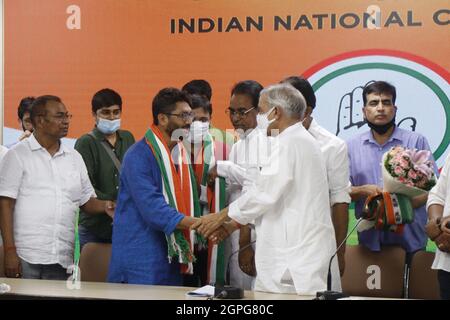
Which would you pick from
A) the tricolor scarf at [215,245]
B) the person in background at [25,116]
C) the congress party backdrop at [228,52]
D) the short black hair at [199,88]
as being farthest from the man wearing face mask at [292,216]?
the person in background at [25,116]

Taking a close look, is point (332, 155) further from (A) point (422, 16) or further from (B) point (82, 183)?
(B) point (82, 183)

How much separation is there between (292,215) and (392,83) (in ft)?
4.94

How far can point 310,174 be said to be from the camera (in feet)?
14.9

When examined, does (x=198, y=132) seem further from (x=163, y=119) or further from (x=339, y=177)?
(x=339, y=177)

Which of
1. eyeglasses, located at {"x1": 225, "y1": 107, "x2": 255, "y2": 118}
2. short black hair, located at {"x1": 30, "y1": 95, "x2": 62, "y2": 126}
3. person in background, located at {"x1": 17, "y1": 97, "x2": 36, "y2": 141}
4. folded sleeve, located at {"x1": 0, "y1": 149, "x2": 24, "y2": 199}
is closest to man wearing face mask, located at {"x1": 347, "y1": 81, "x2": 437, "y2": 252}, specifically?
eyeglasses, located at {"x1": 225, "y1": 107, "x2": 255, "y2": 118}

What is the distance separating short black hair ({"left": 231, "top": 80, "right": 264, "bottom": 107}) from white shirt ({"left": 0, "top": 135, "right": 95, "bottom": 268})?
3.71 feet

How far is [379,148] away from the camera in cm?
559

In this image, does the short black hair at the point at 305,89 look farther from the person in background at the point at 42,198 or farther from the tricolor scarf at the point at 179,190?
the person in background at the point at 42,198

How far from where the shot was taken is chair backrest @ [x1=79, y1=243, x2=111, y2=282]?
559 centimetres

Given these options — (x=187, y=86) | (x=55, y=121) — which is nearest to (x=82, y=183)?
(x=55, y=121)

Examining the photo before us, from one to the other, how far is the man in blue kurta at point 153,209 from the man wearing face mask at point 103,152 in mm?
772

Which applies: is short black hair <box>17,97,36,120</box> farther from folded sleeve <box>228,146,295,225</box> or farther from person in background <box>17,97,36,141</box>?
folded sleeve <box>228,146,295,225</box>

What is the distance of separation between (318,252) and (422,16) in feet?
6.11
